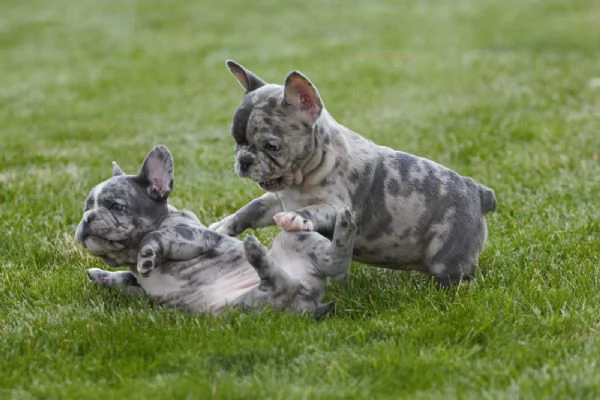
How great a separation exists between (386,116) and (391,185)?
584 cm

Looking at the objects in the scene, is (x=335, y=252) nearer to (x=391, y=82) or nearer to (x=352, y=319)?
(x=352, y=319)

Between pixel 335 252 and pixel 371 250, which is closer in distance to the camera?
pixel 335 252

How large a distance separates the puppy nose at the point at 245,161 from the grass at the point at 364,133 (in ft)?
2.71

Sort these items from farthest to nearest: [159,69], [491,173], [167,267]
Answer: 1. [159,69]
2. [491,173]
3. [167,267]

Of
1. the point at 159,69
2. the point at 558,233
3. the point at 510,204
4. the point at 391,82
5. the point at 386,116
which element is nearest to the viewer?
the point at 558,233

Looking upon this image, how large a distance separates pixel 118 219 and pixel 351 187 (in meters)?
1.32

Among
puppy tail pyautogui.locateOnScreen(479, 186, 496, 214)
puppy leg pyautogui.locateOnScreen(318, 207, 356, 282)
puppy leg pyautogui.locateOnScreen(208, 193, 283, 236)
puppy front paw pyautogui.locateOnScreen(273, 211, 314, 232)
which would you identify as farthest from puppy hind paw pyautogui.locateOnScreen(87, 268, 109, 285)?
puppy tail pyautogui.locateOnScreen(479, 186, 496, 214)

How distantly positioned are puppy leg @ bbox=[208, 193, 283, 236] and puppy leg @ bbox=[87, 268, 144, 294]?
557 mm

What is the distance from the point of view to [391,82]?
13.2 meters

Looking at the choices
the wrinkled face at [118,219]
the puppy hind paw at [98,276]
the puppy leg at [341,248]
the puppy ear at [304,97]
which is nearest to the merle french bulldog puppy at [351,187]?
the puppy ear at [304,97]

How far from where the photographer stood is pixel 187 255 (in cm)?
517

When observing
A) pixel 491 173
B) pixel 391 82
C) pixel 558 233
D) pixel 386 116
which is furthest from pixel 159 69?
pixel 558 233

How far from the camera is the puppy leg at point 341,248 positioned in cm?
479

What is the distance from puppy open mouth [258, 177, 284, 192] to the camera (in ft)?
16.8
